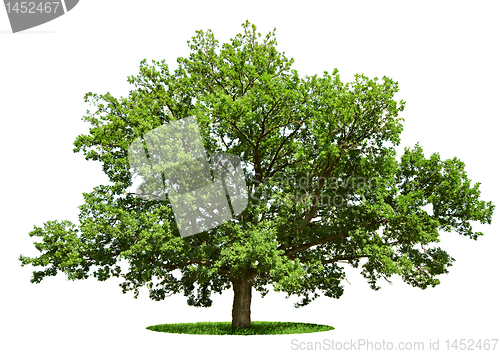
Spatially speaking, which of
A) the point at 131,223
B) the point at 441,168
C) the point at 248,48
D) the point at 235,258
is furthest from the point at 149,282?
the point at 441,168

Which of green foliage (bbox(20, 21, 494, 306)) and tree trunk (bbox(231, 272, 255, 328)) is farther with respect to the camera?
tree trunk (bbox(231, 272, 255, 328))

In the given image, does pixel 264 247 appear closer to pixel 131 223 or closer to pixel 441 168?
pixel 131 223

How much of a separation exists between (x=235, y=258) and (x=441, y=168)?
10.3 m

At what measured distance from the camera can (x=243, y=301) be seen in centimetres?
2283

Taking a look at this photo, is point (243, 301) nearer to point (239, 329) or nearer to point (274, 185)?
point (239, 329)

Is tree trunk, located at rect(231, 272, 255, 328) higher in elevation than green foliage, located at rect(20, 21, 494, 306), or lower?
lower

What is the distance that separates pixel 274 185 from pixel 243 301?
21.7ft

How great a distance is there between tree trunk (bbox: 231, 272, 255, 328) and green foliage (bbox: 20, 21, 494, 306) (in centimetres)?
94

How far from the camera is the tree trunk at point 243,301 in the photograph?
2258 cm

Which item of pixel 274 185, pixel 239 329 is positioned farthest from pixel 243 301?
pixel 274 185

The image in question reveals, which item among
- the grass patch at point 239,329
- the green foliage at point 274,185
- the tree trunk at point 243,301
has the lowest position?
the grass patch at point 239,329

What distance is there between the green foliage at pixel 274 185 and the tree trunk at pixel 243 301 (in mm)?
943

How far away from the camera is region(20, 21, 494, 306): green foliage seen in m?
19.0

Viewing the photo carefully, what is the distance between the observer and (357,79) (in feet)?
62.8
